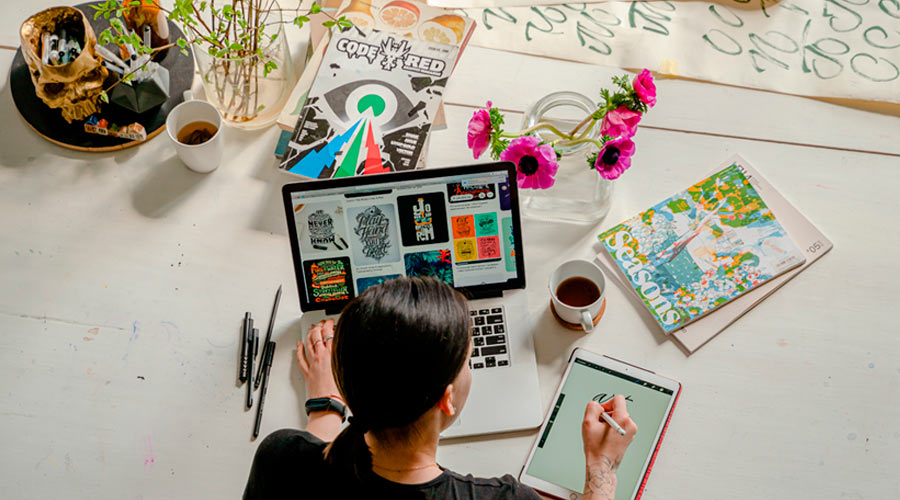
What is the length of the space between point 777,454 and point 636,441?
20 centimetres

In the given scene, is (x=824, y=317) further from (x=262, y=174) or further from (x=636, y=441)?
(x=262, y=174)

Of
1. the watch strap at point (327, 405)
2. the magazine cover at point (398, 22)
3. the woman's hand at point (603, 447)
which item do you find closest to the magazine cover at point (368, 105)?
the magazine cover at point (398, 22)

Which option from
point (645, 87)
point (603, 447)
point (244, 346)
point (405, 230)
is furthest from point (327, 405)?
point (645, 87)

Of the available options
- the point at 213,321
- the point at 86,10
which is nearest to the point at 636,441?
the point at 213,321

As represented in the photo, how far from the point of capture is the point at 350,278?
3.74ft

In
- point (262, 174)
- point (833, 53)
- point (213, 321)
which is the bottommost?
point (213, 321)

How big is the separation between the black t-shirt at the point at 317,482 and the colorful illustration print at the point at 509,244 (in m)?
0.32

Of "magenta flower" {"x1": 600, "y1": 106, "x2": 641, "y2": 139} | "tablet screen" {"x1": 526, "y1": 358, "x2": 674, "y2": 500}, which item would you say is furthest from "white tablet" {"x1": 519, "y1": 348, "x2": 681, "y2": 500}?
"magenta flower" {"x1": 600, "y1": 106, "x2": 641, "y2": 139}

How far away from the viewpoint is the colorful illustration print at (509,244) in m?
1.13

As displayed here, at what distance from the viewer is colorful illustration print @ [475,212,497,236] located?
44.4 inches

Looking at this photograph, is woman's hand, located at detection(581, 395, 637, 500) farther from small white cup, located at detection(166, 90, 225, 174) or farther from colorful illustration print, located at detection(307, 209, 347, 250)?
small white cup, located at detection(166, 90, 225, 174)

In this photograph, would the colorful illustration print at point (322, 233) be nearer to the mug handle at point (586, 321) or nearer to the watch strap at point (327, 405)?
the watch strap at point (327, 405)

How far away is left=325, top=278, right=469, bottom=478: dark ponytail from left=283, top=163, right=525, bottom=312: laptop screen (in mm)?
251

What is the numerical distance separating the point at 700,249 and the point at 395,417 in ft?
1.92
